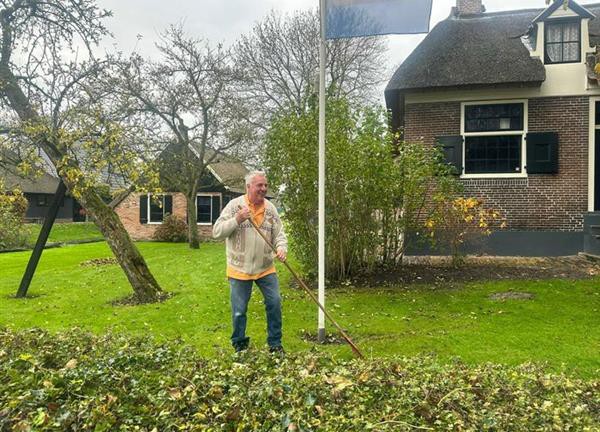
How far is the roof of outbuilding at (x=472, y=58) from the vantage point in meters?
12.2

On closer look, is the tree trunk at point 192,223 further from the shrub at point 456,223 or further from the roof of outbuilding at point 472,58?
the shrub at point 456,223

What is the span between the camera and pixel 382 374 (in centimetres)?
276

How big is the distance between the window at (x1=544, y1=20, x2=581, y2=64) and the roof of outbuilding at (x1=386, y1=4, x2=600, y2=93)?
1.65ft

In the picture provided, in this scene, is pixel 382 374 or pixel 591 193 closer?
pixel 382 374

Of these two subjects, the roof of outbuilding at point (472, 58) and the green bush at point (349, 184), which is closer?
the green bush at point (349, 184)

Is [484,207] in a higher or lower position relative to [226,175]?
lower

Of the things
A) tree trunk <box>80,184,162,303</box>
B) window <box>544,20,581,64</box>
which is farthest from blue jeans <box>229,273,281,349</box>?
window <box>544,20,581,64</box>

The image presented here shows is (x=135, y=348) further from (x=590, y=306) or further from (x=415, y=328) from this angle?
(x=590, y=306)

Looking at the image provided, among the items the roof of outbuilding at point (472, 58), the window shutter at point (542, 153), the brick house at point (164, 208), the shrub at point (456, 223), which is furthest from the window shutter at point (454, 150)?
the brick house at point (164, 208)

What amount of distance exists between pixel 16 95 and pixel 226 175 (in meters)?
22.5

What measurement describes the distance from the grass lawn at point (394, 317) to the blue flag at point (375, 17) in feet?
12.6

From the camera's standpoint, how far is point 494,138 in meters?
12.8

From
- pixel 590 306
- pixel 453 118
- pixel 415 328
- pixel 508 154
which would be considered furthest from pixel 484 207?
pixel 415 328

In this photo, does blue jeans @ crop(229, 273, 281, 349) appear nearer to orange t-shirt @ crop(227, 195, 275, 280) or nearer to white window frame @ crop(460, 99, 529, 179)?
orange t-shirt @ crop(227, 195, 275, 280)
